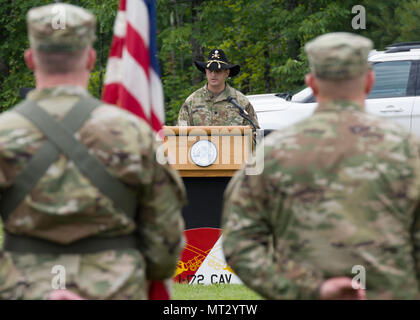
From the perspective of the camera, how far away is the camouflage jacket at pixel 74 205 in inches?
108

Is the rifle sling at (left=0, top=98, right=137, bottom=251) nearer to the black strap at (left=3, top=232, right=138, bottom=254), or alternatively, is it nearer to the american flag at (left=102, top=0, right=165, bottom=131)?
the black strap at (left=3, top=232, right=138, bottom=254)

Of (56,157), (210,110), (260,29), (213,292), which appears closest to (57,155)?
(56,157)

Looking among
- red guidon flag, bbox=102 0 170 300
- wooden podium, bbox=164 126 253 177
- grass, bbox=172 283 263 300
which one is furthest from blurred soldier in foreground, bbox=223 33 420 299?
wooden podium, bbox=164 126 253 177

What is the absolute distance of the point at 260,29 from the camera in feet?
59.1

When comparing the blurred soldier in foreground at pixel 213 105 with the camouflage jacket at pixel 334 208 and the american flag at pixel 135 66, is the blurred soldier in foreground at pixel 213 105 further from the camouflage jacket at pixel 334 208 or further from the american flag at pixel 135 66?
the camouflage jacket at pixel 334 208

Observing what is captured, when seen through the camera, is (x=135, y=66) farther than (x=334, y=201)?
Yes

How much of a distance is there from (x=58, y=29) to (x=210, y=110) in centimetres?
594

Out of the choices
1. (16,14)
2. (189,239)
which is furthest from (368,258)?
(16,14)

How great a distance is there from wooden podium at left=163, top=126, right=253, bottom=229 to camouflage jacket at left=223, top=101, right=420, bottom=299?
12.3 ft

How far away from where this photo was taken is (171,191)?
3.00 metres

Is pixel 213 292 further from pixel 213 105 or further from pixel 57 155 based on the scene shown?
pixel 57 155

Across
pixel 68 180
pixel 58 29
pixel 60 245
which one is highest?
pixel 58 29

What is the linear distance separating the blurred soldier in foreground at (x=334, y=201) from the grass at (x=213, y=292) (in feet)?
11.1

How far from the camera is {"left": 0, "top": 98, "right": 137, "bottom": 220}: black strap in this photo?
2742 millimetres
